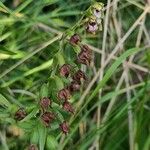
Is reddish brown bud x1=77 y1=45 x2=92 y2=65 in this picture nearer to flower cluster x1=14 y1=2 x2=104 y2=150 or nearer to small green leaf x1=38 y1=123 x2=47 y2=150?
flower cluster x1=14 y1=2 x2=104 y2=150

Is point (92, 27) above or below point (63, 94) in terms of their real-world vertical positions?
above

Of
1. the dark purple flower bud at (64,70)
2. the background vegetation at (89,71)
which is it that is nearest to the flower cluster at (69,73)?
the dark purple flower bud at (64,70)

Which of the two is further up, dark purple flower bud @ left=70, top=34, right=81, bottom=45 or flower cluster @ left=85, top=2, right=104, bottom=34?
flower cluster @ left=85, top=2, right=104, bottom=34

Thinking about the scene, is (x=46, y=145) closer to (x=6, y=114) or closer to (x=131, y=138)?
(x=6, y=114)

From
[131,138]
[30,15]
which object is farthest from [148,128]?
[30,15]

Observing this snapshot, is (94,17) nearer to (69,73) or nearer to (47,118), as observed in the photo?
(69,73)

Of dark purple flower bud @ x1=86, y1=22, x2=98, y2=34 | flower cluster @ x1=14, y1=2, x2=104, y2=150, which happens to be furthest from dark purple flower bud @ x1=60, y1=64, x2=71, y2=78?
dark purple flower bud @ x1=86, y1=22, x2=98, y2=34

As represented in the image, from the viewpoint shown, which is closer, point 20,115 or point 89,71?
point 20,115

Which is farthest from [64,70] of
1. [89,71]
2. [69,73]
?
[89,71]
